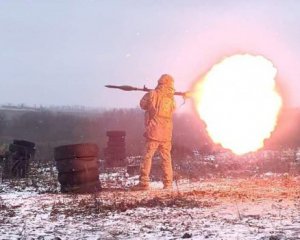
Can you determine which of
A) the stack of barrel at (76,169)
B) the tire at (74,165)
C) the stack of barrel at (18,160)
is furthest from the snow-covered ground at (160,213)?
the stack of barrel at (18,160)

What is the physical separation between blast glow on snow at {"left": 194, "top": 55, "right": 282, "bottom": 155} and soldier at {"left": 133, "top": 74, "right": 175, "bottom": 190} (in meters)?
1.87

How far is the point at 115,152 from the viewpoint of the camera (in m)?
20.7

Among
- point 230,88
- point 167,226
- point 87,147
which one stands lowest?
point 167,226

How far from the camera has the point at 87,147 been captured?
1237 cm

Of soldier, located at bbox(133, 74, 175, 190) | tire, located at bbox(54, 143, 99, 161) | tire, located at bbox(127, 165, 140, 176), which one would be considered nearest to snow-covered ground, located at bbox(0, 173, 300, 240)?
soldier, located at bbox(133, 74, 175, 190)

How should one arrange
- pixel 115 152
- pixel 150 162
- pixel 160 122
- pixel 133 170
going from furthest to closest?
pixel 115 152 → pixel 133 170 → pixel 160 122 → pixel 150 162

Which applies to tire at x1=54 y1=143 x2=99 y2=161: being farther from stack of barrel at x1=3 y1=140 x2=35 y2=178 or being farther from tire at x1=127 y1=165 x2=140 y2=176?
stack of barrel at x1=3 y1=140 x2=35 y2=178

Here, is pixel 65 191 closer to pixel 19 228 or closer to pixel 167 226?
pixel 19 228

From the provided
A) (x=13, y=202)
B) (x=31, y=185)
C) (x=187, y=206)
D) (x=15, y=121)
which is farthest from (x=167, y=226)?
(x=15, y=121)

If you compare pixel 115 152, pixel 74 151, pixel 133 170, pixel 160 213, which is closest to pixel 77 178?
pixel 74 151

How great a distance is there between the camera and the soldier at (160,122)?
41.9 ft

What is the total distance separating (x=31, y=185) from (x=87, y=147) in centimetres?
260

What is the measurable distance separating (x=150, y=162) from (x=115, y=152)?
8110mm

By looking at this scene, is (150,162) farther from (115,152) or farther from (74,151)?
(115,152)
